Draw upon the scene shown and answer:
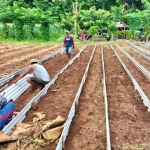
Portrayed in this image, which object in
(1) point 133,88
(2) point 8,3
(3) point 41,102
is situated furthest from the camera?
(2) point 8,3

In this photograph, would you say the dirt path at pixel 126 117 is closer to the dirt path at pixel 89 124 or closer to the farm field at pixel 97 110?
the farm field at pixel 97 110

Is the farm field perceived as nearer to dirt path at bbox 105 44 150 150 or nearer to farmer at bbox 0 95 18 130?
A: dirt path at bbox 105 44 150 150

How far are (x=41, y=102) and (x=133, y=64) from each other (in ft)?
25.3

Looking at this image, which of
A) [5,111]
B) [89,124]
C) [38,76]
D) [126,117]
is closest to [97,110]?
[126,117]

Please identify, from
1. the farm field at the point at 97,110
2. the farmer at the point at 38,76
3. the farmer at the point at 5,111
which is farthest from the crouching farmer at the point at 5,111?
the farmer at the point at 38,76

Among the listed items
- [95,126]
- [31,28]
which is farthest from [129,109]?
[31,28]

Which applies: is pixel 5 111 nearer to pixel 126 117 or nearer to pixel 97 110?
pixel 97 110

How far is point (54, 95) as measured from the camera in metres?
8.30

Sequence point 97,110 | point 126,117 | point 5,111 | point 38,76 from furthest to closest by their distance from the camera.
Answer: point 38,76 < point 97,110 < point 126,117 < point 5,111

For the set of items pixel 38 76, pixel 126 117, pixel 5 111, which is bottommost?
pixel 126 117

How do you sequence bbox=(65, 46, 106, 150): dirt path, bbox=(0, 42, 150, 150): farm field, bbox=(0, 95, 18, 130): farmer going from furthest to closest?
bbox=(0, 95, 18, 130): farmer → bbox=(0, 42, 150, 150): farm field → bbox=(65, 46, 106, 150): dirt path

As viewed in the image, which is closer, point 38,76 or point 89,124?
point 89,124

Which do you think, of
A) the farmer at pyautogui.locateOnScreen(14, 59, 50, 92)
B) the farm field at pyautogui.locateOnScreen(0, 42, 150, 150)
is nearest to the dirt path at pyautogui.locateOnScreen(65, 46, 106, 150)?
the farm field at pyautogui.locateOnScreen(0, 42, 150, 150)

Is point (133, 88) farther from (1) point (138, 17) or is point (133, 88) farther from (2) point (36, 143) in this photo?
(1) point (138, 17)
